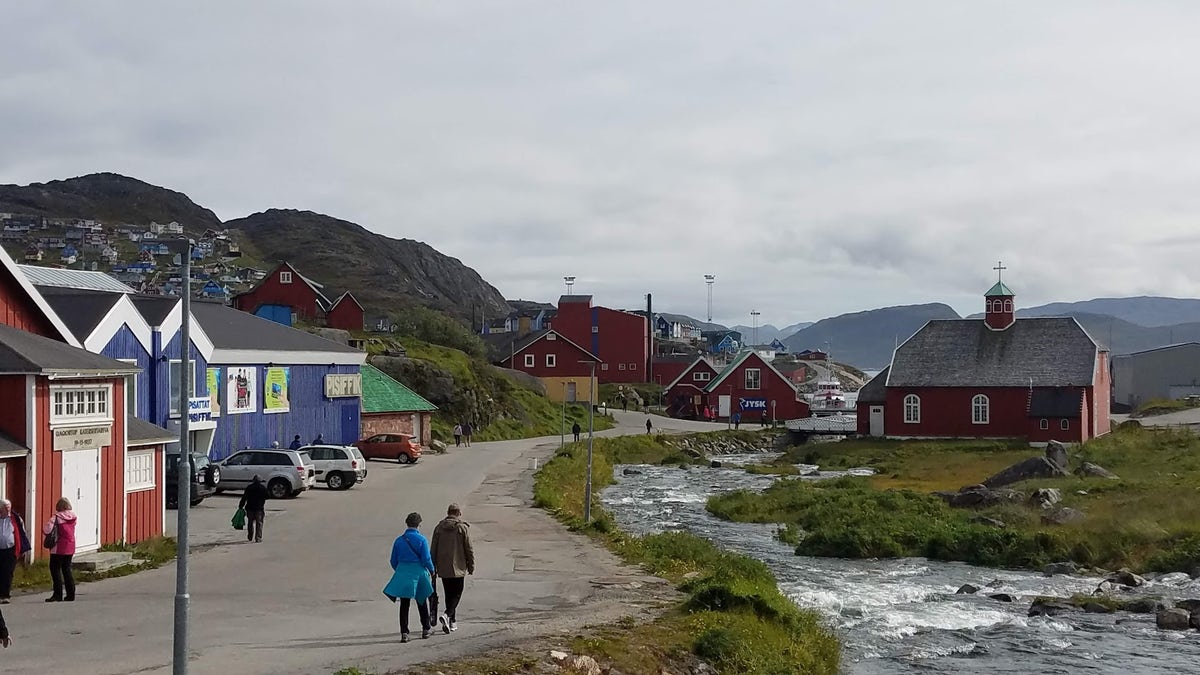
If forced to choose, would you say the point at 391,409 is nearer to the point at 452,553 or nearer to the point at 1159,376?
the point at 452,553

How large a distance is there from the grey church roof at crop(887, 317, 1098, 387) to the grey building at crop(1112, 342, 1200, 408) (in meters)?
43.9

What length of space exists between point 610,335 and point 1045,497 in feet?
254

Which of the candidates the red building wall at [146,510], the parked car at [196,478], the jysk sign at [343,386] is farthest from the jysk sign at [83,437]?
the jysk sign at [343,386]

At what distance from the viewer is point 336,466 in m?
41.9

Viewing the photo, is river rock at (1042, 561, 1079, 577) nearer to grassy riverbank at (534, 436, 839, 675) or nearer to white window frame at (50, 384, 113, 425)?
grassy riverbank at (534, 436, 839, 675)

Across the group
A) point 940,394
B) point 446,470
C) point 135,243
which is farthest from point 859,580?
point 135,243

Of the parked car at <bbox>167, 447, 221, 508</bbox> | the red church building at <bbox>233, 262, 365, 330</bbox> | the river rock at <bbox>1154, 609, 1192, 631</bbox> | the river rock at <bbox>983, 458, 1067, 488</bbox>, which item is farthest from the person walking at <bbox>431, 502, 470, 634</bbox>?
the red church building at <bbox>233, 262, 365, 330</bbox>

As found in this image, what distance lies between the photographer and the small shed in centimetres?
5859

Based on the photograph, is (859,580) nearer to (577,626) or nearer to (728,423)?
(577,626)

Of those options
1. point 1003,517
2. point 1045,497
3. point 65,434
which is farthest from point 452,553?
point 1045,497

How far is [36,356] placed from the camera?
73.2 ft

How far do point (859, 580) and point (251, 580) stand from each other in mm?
14559

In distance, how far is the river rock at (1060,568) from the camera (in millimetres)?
30500

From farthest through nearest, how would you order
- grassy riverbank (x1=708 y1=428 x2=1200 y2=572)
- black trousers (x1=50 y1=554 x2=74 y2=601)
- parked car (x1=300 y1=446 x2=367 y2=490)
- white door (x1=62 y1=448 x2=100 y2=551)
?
parked car (x1=300 y1=446 x2=367 y2=490) → grassy riverbank (x1=708 y1=428 x2=1200 y2=572) → white door (x1=62 y1=448 x2=100 y2=551) → black trousers (x1=50 y1=554 x2=74 y2=601)
